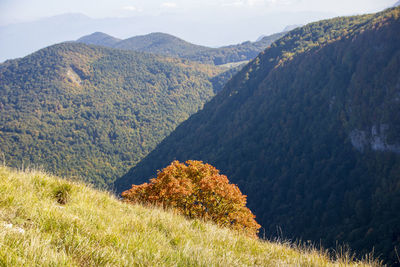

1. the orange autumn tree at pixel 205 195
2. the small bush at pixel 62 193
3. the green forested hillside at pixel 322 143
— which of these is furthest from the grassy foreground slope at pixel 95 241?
the green forested hillside at pixel 322 143

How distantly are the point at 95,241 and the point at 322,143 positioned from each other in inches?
4216

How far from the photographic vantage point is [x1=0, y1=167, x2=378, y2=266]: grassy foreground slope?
2762 millimetres

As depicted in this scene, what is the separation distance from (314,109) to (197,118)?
266ft

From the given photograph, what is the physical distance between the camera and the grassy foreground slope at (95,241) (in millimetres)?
2762

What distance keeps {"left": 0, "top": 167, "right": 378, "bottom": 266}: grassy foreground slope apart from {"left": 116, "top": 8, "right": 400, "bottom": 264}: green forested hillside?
2017 inches

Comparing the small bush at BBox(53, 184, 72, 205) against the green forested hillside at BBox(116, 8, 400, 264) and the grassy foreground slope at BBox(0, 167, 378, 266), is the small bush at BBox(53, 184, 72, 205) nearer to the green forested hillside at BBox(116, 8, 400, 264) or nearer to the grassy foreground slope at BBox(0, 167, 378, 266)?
the grassy foreground slope at BBox(0, 167, 378, 266)

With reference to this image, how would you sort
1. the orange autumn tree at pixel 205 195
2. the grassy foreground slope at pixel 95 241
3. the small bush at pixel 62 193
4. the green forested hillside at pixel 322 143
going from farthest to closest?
the green forested hillside at pixel 322 143 < the orange autumn tree at pixel 205 195 < the small bush at pixel 62 193 < the grassy foreground slope at pixel 95 241

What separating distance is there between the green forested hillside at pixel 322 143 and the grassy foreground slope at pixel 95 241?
51223 millimetres

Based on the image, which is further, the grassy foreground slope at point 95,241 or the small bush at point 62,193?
the small bush at point 62,193

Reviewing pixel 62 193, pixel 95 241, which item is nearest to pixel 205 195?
pixel 62 193

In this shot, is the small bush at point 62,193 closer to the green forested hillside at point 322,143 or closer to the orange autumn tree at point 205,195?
the orange autumn tree at point 205,195

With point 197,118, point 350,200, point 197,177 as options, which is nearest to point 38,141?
point 197,118

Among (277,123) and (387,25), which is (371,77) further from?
(277,123)

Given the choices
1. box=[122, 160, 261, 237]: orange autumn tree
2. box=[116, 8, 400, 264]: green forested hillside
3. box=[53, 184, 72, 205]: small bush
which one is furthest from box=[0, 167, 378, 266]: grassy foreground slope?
box=[116, 8, 400, 264]: green forested hillside
